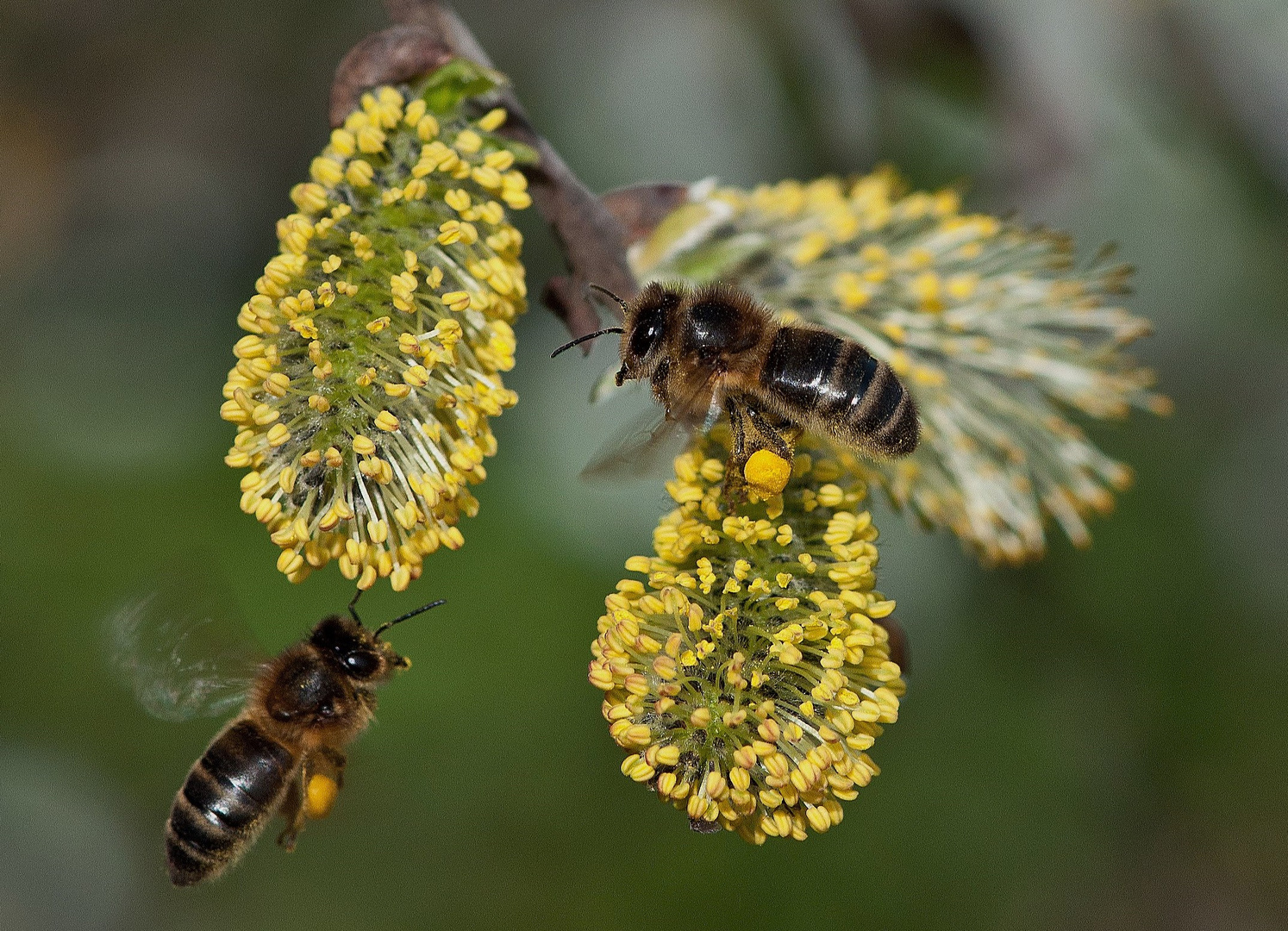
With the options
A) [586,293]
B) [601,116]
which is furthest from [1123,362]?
[601,116]

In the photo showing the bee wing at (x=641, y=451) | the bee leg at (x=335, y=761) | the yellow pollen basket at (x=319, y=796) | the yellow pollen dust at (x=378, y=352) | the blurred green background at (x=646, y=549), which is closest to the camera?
the yellow pollen dust at (x=378, y=352)

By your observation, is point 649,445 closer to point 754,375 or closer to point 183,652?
point 754,375

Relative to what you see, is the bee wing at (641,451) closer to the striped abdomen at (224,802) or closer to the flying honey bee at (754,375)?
the flying honey bee at (754,375)

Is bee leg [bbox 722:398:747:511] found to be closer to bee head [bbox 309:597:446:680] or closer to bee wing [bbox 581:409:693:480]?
bee wing [bbox 581:409:693:480]

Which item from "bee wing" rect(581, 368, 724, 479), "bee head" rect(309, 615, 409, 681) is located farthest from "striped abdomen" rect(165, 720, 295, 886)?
"bee wing" rect(581, 368, 724, 479)

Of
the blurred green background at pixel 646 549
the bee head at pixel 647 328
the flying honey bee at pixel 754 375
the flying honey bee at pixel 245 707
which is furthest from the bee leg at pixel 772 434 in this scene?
the blurred green background at pixel 646 549

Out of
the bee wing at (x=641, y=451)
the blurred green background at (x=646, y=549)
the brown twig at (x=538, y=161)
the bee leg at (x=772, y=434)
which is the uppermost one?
the brown twig at (x=538, y=161)
